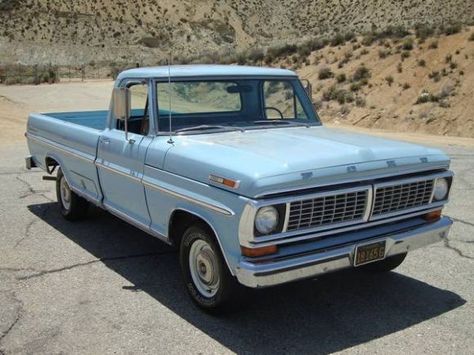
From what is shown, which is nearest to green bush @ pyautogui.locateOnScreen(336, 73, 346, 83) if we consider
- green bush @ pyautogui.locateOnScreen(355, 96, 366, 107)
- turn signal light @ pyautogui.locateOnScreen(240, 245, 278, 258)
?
green bush @ pyautogui.locateOnScreen(355, 96, 366, 107)

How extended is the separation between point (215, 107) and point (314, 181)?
1994mm

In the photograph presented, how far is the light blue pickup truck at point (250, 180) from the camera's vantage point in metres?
3.91

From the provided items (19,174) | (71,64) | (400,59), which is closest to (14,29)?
(71,64)

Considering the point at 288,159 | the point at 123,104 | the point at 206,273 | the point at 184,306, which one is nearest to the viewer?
the point at 288,159

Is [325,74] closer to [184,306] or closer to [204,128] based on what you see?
[204,128]

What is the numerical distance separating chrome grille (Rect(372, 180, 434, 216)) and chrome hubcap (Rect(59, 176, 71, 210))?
3.96 meters

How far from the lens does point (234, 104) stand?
566cm

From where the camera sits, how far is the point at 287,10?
3150 inches

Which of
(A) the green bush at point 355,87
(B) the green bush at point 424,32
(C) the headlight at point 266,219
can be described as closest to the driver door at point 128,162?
(C) the headlight at point 266,219

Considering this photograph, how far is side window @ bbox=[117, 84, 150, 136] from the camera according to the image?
5281 millimetres

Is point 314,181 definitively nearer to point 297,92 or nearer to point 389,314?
point 389,314

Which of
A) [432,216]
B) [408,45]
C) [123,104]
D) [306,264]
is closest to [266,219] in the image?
[306,264]

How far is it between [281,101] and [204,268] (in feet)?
7.00

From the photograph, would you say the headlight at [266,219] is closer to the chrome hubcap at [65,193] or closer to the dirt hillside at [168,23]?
the chrome hubcap at [65,193]
